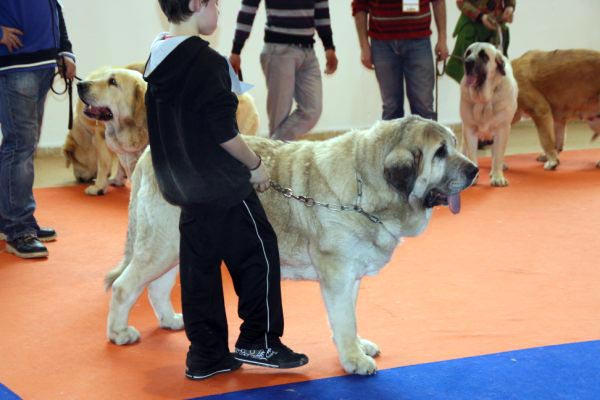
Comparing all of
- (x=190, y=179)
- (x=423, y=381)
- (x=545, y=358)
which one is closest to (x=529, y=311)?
(x=545, y=358)

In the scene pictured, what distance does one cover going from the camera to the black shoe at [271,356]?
3.18 m

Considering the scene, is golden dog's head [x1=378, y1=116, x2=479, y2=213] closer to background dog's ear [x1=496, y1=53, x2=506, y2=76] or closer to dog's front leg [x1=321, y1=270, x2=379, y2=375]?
dog's front leg [x1=321, y1=270, x2=379, y2=375]

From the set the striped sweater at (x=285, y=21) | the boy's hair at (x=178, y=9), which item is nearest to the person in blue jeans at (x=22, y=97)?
the striped sweater at (x=285, y=21)

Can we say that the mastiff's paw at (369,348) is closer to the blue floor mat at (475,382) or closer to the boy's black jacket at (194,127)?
the blue floor mat at (475,382)

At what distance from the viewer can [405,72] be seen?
6746mm

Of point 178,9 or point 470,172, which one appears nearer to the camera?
point 178,9

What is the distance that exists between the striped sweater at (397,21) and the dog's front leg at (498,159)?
142 centimetres

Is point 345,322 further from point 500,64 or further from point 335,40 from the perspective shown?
point 335,40

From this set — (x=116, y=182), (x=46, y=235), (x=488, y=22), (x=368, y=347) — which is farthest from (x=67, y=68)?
(x=488, y=22)

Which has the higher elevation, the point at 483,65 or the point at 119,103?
the point at 119,103

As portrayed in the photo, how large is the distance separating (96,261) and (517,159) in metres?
5.35

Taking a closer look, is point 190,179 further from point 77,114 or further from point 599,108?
point 599,108

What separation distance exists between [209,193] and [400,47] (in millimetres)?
4086

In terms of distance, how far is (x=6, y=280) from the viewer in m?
4.62
